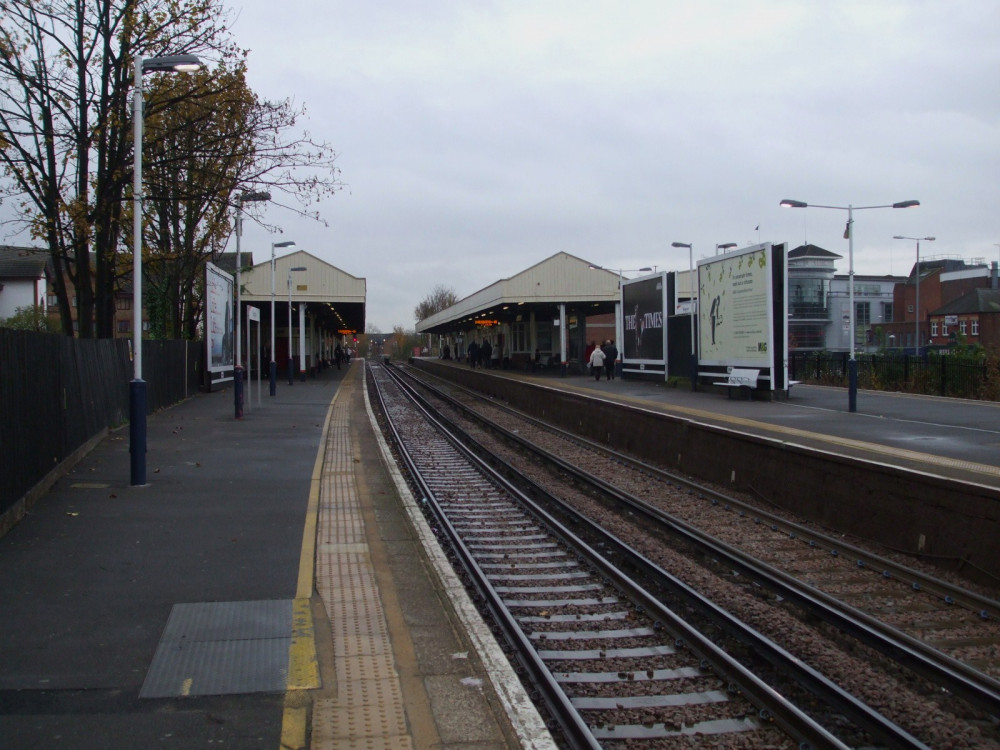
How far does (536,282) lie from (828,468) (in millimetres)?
32479

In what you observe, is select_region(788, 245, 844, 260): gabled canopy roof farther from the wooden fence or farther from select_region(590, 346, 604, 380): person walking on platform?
the wooden fence

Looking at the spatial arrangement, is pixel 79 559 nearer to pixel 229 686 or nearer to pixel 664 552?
pixel 229 686

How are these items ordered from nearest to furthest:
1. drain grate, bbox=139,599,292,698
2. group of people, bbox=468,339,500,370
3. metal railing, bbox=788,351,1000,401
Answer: drain grate, bbox=139,599,292,698, metal railing, bbox=788,351,1000,401, group of people, bbox=468,339,500,370

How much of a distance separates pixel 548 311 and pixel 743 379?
30.9m

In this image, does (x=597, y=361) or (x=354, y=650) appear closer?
(x=354, y=650)

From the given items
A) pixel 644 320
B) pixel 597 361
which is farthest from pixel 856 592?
pixel 597 361

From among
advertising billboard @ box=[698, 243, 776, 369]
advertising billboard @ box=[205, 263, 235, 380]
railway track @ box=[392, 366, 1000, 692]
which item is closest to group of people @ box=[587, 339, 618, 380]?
advertising billboard @ box=[698, 243, 776, 369]

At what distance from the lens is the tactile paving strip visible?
14.0 feet

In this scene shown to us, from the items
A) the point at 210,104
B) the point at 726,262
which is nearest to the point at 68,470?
the point at 210,104

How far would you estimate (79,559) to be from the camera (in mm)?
7410

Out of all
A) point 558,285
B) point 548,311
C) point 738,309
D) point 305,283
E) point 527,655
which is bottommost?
point 527,655

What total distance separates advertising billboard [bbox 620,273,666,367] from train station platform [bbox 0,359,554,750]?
19818mm

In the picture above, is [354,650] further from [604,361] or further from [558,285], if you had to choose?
[558,285]

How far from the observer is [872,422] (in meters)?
16.4
